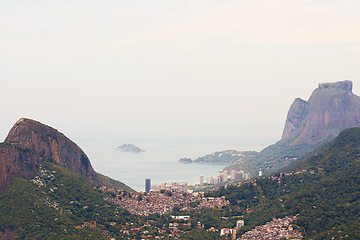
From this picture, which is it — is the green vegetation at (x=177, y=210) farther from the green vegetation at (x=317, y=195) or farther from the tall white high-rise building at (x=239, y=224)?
the tall white high-rise building at (x=239, y=224)

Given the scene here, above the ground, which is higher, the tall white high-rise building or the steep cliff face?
the steep cliff face

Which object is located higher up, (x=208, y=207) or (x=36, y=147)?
(x=36, y=147)

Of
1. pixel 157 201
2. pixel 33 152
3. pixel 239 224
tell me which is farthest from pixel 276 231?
pixel 33 152

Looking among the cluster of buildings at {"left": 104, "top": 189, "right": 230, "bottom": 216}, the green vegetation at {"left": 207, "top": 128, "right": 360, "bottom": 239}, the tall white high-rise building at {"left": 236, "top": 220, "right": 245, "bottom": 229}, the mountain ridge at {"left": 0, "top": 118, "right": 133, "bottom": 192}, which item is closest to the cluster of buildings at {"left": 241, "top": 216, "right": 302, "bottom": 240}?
the green vegetation at {"left": 207, "top": 128, "right": 360, "bottom": 239}

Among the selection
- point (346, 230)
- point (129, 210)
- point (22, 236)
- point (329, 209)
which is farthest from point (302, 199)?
point (22, 236)

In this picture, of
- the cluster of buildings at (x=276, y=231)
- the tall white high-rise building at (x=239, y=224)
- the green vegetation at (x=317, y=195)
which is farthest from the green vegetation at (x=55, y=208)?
the green vegetation at (x=317, y=195)

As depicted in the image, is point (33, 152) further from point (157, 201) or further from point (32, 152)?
point (157, 201)

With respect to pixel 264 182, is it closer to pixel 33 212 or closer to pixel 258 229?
pixel 258 229

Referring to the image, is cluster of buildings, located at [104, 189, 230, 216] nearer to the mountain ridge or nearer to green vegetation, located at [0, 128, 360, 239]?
green vegetation, located at [0, 128, 360, 239]
